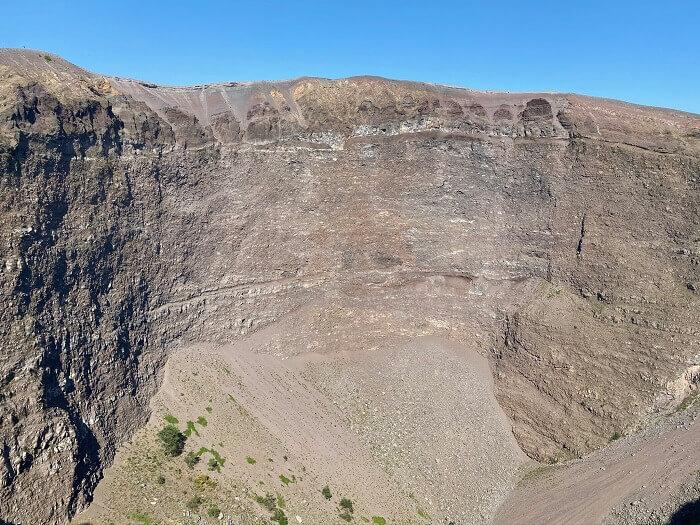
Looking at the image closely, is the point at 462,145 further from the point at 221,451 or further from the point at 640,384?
the point at 221,451

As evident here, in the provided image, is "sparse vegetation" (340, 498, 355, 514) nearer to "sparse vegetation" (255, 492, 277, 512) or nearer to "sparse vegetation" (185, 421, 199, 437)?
"sparse vegetation" (255, 492, 277, 512)

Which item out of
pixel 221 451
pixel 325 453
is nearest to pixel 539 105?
pixel 325 453

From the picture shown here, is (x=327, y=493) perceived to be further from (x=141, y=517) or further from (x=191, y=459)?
(x=141, y=517)

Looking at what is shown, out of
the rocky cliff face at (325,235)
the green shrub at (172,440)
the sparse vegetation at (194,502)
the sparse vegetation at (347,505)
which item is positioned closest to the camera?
the sparse vegetation at (194,502)

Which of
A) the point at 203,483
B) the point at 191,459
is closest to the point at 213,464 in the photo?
the point at 191,459

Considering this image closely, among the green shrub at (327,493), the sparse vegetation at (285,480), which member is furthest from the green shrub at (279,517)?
the green shrub at (327,493)

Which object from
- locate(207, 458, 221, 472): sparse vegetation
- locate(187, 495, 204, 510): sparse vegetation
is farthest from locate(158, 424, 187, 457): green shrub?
locate(187, 495, 204, 510): sparse vegetation

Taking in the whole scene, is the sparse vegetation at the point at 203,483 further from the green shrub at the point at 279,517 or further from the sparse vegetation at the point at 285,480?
the sparse vegetation at the point at 285,480
